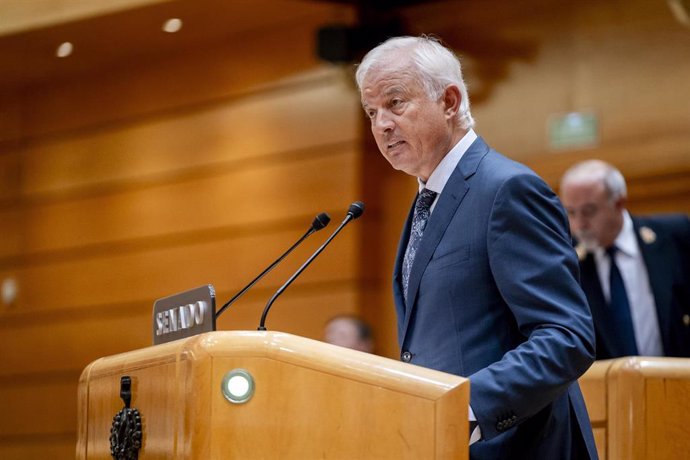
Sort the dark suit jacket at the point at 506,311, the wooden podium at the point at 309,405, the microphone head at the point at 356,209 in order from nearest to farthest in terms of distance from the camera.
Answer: the wooden podium at the point at 309,405, the dark suit jacket at the point at 506,311, the microphone head at the point at 356,209

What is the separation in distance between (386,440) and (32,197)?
680 centimetres

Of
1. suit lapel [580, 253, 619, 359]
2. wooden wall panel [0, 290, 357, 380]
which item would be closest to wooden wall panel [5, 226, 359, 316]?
wooden wall panel [0, 290, 357, 380]

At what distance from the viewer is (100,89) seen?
8.05 m

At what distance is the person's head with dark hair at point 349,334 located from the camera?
18.4 feet

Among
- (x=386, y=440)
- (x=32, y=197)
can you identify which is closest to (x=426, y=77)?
(x=386, y=440)

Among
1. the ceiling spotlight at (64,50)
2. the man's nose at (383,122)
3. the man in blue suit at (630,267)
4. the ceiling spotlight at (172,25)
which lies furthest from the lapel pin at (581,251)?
the ceiling spotlight at (64,50)

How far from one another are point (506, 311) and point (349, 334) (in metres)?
3.36

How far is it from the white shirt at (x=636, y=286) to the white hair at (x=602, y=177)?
13 centimetres

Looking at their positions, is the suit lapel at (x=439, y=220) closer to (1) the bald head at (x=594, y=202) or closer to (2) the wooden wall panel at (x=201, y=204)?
(1) the bald head at (x=594, y=202)

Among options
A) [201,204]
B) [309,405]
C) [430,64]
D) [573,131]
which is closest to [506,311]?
[309,405]

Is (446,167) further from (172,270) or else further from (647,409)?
(172,270)

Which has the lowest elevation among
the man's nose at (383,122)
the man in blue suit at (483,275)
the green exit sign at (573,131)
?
the man in blue suit at (483,275)

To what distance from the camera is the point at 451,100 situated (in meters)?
2.57

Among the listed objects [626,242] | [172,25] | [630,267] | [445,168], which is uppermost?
[172,25]
